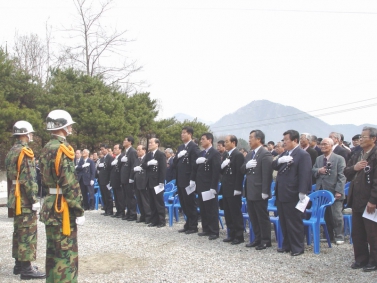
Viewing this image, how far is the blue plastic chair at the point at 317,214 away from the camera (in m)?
6.02

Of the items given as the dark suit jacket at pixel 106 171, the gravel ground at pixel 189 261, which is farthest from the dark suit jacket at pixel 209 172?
the dark suit jacket at pixel 106 171

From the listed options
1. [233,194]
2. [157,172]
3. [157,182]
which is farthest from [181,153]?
[233,194]

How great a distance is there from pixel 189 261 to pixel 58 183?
8.14ft

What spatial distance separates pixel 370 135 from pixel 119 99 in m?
17.5

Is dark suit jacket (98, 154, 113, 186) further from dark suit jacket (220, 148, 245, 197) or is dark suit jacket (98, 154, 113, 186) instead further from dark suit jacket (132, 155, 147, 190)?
dark suit jacket (220, 148, 245, 197)

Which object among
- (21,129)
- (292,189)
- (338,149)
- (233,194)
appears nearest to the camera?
(21,129)

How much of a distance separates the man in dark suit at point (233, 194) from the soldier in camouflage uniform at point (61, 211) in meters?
3.38

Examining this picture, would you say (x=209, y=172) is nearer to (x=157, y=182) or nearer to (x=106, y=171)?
(x=157, y=182)

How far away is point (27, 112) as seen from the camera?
58.0 feet

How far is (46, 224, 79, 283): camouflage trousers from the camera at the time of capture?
4188 mm

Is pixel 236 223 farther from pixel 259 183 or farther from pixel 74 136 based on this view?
pixel 74 136

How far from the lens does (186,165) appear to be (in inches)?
324

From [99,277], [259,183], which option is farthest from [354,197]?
[99,277]

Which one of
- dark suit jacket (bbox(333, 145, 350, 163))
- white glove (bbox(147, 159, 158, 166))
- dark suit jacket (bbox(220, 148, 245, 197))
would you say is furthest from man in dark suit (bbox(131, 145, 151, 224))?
dark suit jacket (bbox(333, 145, 350, 163))
